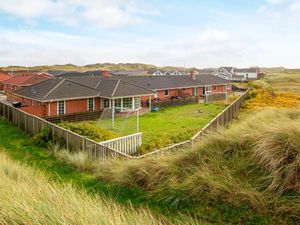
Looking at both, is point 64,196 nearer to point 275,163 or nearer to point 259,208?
point 259,208

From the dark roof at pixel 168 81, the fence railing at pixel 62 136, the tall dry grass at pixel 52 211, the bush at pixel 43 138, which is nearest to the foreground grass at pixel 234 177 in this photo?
the tall dry grass at pixel 52 211

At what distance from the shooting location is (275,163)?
6219 millimetres

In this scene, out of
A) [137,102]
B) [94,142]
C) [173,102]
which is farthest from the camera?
[173,102]

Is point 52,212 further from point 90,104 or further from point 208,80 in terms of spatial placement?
point 208,80

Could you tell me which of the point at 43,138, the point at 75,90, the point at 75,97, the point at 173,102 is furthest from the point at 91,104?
the point at 43,138

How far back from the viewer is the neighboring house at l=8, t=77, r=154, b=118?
25547mm

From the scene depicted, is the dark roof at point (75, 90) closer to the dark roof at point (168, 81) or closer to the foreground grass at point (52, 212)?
the dark roof at point (168, 81)

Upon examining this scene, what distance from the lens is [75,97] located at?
27.0 m

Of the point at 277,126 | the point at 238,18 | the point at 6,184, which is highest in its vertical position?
the point at 238,18

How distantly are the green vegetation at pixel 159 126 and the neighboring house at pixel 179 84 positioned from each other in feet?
23.8

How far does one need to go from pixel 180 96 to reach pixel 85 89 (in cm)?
1836

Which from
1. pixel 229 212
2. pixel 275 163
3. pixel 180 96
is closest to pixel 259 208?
pixel 229 212

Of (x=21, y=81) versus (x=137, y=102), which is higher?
(x=21, y=81)

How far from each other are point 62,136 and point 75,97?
41.7 feet
